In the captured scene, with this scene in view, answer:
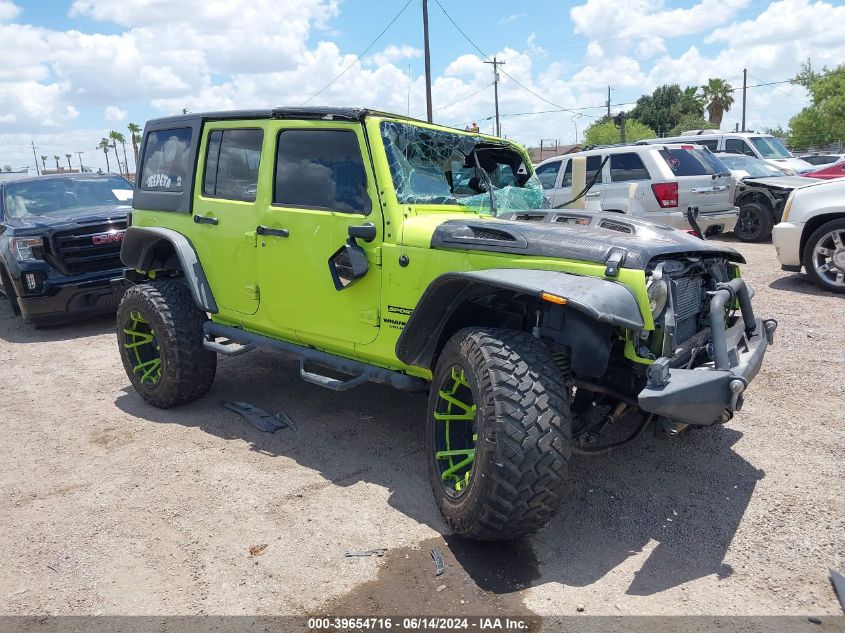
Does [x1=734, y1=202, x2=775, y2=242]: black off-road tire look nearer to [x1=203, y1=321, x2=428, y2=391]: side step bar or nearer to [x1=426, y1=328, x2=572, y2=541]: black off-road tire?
[x1=203, y1=321, x2=428, y2=391]: side step bar

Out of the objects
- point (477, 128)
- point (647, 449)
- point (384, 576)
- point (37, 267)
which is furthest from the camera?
point (37, 267)

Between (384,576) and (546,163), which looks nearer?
(384,576)

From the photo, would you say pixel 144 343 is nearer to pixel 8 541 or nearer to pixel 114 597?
pixel 8 541

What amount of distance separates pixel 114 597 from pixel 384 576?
116 centimetres

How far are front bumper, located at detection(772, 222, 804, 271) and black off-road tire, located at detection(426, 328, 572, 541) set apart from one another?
6018mm

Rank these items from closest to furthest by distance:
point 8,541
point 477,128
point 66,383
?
1. point 8,541
2. point 477,128
3. point 66,383

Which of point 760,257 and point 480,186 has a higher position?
point 480,186

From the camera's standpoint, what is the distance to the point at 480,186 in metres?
4.39

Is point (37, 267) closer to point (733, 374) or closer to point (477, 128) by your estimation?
point (477, 128)

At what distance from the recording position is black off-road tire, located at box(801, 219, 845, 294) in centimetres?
737

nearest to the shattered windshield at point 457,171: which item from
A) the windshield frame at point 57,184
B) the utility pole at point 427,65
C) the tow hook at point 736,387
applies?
the tow hook at point 736,387

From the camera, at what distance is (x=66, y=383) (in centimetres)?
592

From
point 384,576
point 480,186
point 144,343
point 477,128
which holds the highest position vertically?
point 477,128

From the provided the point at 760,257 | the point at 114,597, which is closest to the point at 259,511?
the point at 114,597
